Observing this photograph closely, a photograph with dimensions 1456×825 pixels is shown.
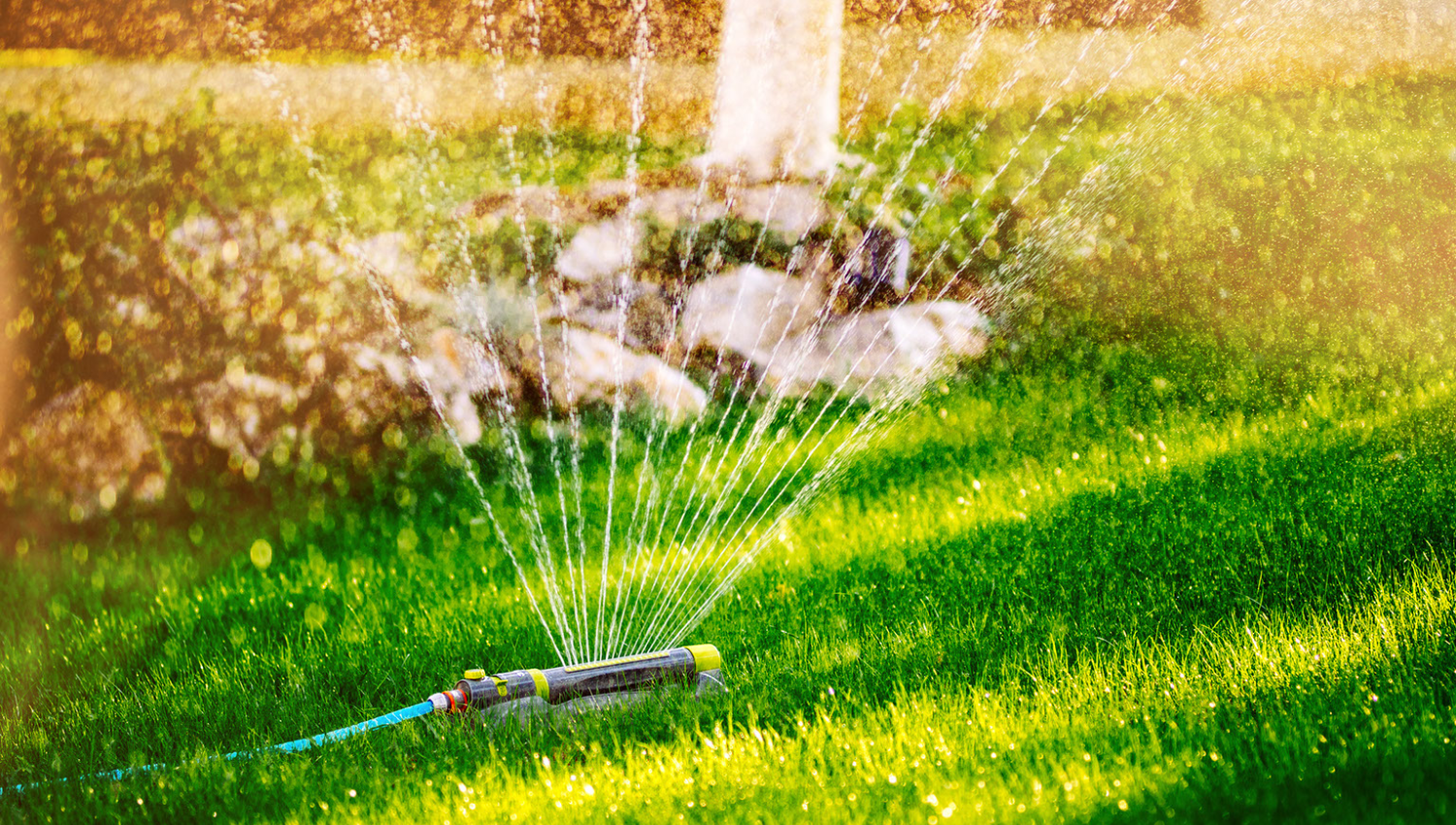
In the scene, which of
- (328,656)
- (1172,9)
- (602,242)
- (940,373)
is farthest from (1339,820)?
(1172,9)

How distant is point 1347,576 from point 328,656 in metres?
2.58

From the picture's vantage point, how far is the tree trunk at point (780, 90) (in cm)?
550

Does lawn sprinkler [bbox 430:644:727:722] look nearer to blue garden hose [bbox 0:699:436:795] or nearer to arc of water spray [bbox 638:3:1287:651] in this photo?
blue garden hose [bbox 0:699:436:795]

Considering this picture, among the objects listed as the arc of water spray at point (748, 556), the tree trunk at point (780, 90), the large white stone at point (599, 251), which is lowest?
the arc of water spray at point (748, 556)

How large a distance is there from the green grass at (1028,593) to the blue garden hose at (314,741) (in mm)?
49

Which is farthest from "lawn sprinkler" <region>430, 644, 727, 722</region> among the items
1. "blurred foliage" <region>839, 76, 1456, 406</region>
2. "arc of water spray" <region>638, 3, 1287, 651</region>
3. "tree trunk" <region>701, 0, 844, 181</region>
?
"tree trunk" <region>701, 0, 844, 181</region>

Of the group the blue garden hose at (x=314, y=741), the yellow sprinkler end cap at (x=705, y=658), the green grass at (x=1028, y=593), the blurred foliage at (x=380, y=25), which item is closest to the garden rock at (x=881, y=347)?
the green grass at (x=1028, y=593)

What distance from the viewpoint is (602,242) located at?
207 inches

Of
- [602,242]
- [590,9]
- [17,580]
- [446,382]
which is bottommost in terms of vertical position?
[17,580]

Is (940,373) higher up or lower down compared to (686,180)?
lower down

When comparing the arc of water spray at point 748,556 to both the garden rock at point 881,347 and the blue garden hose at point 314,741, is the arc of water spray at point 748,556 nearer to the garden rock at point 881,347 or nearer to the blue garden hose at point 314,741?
the garden rock at point 881,347

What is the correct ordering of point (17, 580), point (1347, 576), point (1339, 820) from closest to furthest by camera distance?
point (1339, 820) → point (1347, 576) → point (17, 580)

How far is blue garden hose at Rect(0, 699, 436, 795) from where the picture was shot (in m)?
2.56

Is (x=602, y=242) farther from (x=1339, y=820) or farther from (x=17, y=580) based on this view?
(x=1339, y=820)
